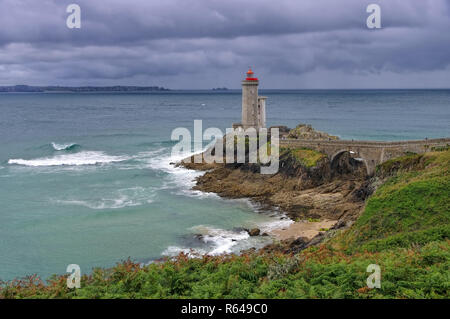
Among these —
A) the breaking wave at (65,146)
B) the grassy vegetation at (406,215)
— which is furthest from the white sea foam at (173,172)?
the grassy vegetation at (406,215)

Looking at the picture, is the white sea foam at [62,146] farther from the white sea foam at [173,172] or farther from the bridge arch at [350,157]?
the bridge arch at [350,157]

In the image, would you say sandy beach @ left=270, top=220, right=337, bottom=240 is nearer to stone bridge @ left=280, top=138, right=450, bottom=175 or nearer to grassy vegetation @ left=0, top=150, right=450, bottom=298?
grassy vegetation @ left=0, top=150, right=450, bottom=298

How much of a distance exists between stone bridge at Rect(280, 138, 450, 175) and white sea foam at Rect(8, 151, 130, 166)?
2535cm

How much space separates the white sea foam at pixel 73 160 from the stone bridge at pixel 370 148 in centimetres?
2535

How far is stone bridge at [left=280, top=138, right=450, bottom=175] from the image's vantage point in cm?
3539

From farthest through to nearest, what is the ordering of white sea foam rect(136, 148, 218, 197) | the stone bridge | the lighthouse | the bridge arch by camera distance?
the lighthouse
white sea foam rect(136, 148, 218, 197)
the bridge arch
the stone bridge

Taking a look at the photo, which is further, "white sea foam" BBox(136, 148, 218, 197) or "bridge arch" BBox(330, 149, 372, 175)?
"white sea foam" BBox(136, 148, 218, 197)

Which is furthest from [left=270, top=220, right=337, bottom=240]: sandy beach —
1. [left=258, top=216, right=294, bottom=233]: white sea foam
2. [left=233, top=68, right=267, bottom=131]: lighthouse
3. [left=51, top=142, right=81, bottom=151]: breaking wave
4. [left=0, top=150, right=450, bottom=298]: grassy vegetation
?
[left=51, top=142, right=81, bottom=151]: breaking wave

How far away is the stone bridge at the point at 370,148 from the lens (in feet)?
116
